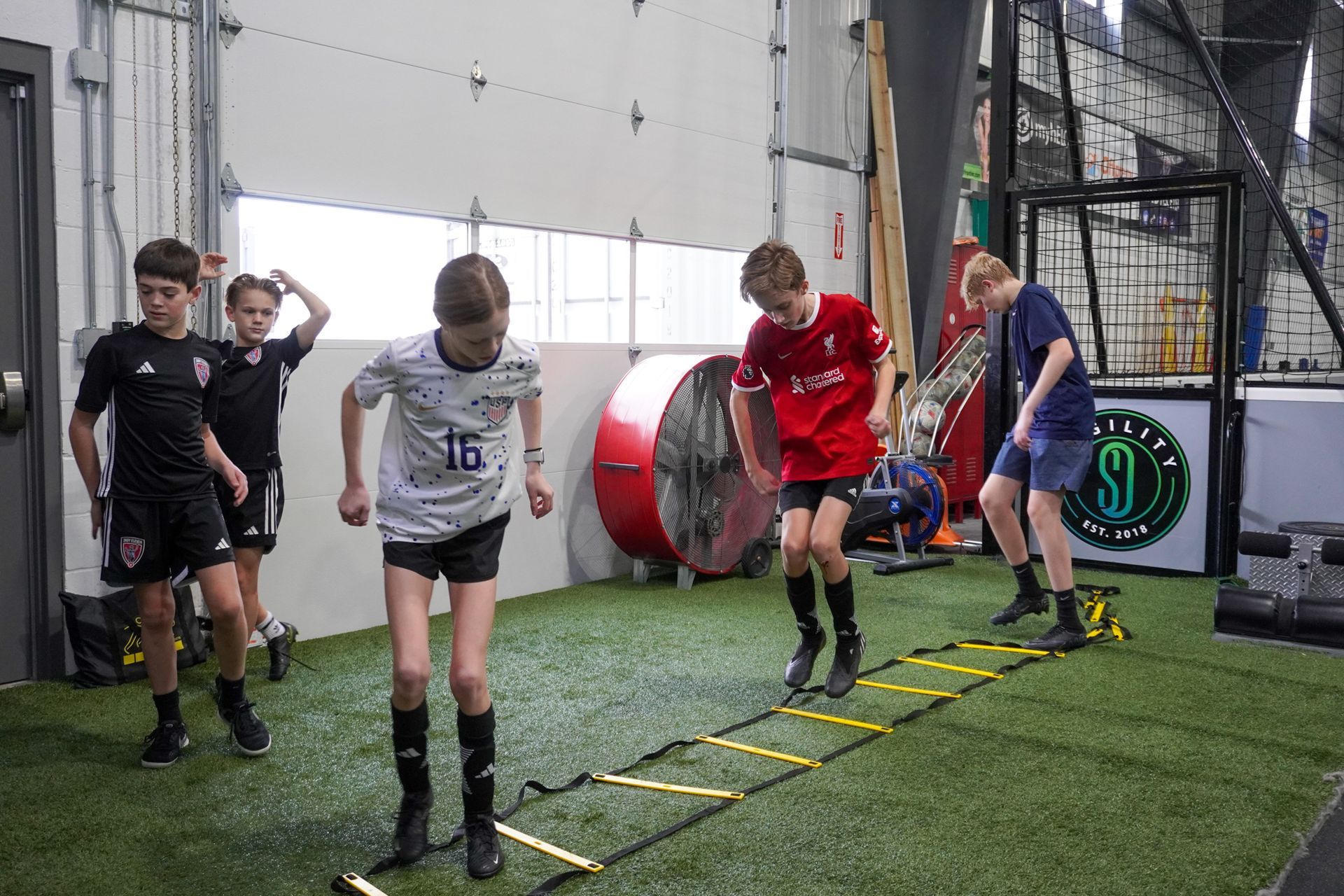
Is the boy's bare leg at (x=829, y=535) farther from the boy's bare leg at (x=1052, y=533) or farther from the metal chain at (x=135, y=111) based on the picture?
the metal chain at (x=135, y=111)

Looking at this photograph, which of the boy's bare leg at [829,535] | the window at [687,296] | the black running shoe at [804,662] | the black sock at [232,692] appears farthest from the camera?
the window at [687,296]

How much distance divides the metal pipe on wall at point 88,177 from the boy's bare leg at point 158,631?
148 cm

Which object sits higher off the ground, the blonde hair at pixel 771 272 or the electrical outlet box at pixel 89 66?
the electrical outlet box at pixel 89 66

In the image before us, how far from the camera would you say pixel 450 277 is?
8.01 feet

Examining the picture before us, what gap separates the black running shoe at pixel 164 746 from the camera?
132 inches

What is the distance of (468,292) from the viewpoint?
2.43 meters

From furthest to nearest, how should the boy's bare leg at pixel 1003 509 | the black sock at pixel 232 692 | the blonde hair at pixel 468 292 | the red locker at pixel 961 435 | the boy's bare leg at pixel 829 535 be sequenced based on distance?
1. the red locker at pixel 961 435
2. the boy's bare leg at pixel 1003 509
3. the boy's bare leg at pixel 829 535
4. the black sock at pixel 232 692
5. the blonde hair at pixel 468 292

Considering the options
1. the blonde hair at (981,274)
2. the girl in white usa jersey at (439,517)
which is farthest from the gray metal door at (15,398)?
the blonde hair at (981,274)

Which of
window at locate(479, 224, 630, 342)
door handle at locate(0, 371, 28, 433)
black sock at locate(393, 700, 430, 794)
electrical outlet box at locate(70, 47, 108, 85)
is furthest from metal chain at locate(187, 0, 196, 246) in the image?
black sock at locate(393, 700, 430, 794)

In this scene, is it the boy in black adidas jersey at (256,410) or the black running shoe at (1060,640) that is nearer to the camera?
the boy in black adidas jersey at (256,410)

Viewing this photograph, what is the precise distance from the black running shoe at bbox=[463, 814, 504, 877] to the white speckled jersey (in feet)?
2.21

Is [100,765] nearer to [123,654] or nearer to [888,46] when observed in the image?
[123,654]

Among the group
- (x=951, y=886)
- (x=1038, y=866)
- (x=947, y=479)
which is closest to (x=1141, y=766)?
(x=1038, y=866)

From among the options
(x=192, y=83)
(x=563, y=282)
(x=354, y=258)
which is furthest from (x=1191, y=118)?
(x=192, y=83)
